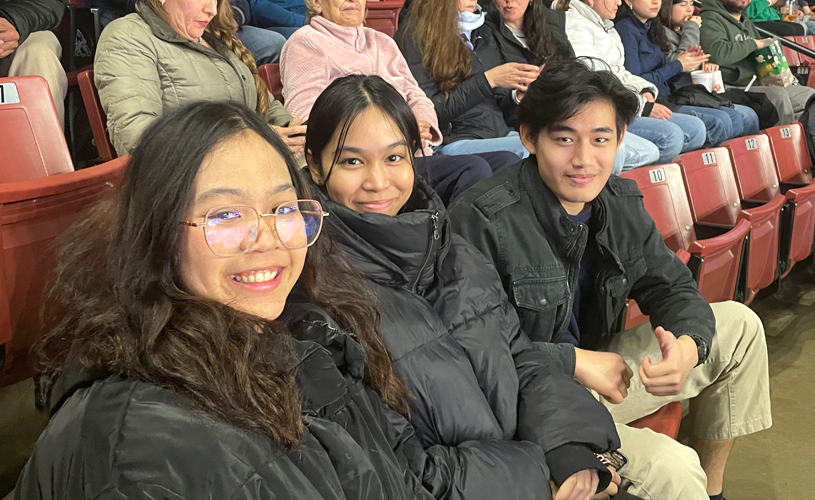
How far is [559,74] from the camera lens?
1.69 m

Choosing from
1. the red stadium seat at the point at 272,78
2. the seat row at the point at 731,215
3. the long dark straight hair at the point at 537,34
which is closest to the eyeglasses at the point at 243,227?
the seat row at the point at 731,215

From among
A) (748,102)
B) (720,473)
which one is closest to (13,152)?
(720,473)

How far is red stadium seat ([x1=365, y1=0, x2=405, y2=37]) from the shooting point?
11.6 feet

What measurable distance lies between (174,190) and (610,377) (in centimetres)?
105

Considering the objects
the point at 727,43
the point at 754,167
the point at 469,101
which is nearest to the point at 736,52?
the point at 727,43

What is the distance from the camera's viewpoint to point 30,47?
2.13 metres

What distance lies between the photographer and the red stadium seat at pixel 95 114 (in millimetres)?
2072

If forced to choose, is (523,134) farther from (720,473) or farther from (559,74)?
(720,473)

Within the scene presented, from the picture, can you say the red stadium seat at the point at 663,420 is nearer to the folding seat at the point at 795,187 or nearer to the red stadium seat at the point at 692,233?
the red stadium seat at the point at 692,233

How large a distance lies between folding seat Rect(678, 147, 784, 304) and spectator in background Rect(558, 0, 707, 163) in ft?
0.93

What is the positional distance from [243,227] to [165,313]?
15cm

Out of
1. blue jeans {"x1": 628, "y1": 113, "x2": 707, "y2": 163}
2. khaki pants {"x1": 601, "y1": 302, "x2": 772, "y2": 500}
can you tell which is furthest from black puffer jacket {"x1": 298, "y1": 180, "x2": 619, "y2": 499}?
blue jeans {"x1": 628, "y1": 113, "x2": 707, "y2": 163}

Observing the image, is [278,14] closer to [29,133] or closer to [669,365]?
[29,133]

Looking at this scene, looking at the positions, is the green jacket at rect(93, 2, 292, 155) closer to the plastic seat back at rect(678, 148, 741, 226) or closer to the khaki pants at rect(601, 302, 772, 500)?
the khaki pants at rect(601, 302, 772, 500)
